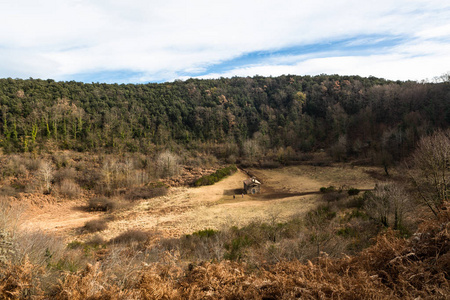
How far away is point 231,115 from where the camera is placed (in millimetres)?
64438

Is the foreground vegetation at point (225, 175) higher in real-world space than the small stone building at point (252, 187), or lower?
higher

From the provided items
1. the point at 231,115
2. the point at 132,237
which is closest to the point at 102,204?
the point at 132,237

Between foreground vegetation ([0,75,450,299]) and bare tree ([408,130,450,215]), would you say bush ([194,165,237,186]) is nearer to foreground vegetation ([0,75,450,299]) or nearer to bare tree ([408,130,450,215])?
foreground vegetation ([0,75,450,299])

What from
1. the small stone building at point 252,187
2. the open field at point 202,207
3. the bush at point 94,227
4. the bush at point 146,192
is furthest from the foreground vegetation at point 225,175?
the small stone building at point 252,187

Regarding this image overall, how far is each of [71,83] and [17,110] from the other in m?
20.0

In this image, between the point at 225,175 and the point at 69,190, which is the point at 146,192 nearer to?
the point at 69,190

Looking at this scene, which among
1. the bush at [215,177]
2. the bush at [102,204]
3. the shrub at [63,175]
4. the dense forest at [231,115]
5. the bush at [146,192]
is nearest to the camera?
the bush at [102,204]

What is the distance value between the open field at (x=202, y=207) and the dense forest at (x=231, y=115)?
12.3m

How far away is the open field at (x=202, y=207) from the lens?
20.8 meters

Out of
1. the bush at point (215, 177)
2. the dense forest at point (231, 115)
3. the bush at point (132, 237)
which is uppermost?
the dense forest at point (231, 115)

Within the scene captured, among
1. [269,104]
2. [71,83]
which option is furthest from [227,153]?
[71,83]

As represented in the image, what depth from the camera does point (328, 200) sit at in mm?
24188

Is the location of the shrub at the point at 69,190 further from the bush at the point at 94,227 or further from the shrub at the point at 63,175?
the bush at the point at 94,227

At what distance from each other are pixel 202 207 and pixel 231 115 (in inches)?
1628
